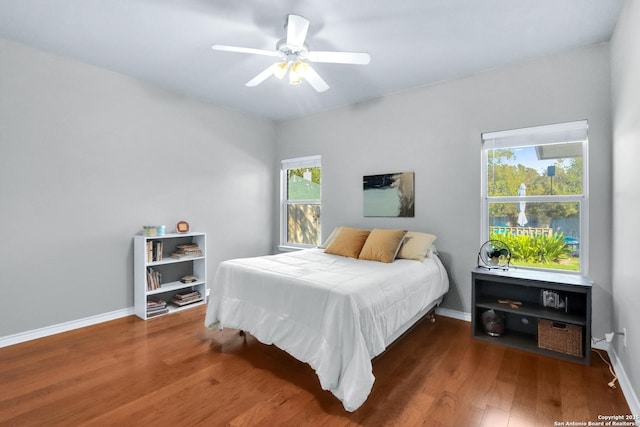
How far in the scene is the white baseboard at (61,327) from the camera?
263cm

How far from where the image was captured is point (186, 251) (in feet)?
11.9

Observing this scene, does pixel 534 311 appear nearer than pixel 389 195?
Yes

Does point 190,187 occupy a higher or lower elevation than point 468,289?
higher

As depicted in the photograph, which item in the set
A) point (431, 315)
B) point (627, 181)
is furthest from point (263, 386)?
point (627, 181)

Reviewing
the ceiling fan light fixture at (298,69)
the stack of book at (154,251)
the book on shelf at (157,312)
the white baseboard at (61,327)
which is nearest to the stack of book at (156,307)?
the book on shelf at (157,312)

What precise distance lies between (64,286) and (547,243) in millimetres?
4677

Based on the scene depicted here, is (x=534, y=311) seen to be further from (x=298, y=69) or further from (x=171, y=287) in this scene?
(x=171, y=287)

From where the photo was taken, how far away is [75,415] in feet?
5.66

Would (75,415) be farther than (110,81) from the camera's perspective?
No

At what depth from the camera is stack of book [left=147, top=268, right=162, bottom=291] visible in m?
3.35

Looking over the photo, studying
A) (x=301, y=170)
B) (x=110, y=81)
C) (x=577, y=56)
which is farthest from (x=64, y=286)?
(x=577, y=56)

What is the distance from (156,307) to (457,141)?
12.4ft

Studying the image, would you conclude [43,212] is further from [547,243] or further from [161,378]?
[547,243]

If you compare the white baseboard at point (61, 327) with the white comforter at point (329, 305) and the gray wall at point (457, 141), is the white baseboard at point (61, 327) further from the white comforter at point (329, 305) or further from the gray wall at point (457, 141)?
the gray wall at point (457, 141)
